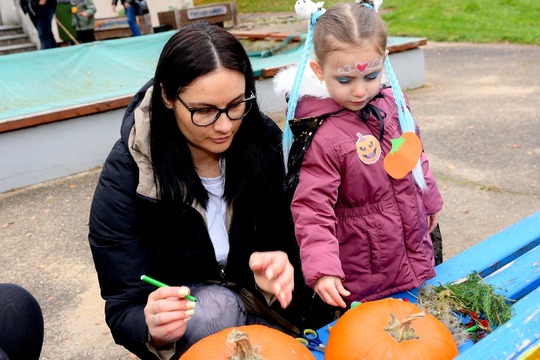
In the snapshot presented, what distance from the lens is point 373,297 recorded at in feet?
6.89

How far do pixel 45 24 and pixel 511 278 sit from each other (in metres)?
8.78

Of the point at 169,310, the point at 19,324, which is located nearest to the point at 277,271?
the point at 169,310

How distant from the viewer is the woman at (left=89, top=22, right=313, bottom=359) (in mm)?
1739

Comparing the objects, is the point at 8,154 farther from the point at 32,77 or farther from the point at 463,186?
the point at 463,186

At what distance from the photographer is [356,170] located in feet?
6.58

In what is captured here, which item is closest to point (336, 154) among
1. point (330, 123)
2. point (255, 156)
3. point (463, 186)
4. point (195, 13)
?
point (330, 123)

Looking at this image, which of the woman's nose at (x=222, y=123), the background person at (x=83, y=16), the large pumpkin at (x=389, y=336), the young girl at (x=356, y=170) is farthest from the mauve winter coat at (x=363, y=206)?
the background person at (x=83, y=16)

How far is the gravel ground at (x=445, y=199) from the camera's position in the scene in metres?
3.18

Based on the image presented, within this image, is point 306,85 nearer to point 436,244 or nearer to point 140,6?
point 436,244

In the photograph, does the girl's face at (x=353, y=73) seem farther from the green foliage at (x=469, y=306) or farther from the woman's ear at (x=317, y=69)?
the green foliage at (x=469, y=306)

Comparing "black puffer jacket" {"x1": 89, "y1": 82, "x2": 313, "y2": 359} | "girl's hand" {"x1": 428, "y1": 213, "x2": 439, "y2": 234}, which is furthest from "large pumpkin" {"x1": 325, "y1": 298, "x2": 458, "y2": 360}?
"girl's hand" {"x1": 428, "y1": 213, "x2": 439, "y2": 234}

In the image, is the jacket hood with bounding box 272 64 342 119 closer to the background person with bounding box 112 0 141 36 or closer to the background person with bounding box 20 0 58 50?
the background person with bounding box 20 0 58 50

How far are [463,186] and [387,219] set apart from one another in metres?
2.58

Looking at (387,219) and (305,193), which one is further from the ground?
(305,193)
